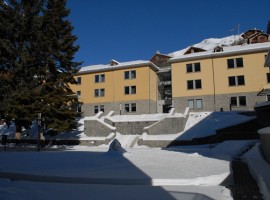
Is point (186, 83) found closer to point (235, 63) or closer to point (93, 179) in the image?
point (235, 63)

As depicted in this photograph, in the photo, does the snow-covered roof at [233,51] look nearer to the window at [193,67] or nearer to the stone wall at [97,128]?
the window at [193,67]

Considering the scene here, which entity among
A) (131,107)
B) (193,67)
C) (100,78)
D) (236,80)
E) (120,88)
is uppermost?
(193,67)

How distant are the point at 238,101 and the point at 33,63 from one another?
26.9 m

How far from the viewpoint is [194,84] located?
4181 cm

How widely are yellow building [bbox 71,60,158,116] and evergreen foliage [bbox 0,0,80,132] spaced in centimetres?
1298

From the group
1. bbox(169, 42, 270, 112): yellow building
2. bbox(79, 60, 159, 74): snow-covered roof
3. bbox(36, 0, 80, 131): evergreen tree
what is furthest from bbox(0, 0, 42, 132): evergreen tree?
bbox(169, 42, 270, 112): yellow building

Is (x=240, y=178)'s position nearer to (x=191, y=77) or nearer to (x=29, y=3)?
(x=29, y=3)

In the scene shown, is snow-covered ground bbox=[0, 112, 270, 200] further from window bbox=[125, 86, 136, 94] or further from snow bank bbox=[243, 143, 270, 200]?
window bbox=[125, 86, 136, 94]

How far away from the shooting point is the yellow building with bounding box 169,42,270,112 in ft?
127

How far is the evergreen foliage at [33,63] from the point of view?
27.4 m

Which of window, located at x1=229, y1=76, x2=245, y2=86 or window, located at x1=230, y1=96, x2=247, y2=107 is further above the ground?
window, located at x1=229, y1=76, x2=245, y2=86

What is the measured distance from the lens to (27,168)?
466 inches

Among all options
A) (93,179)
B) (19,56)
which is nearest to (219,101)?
(19,56)

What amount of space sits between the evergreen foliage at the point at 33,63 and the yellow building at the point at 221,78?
676 inches
